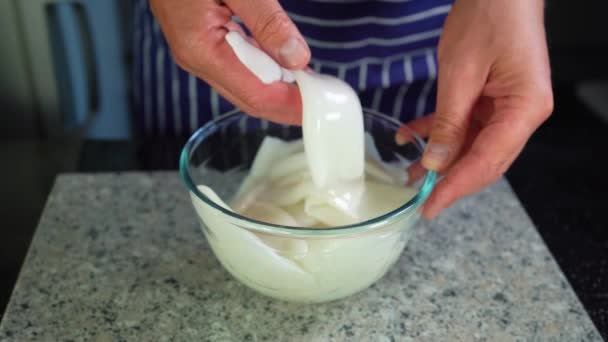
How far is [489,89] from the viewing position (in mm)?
750

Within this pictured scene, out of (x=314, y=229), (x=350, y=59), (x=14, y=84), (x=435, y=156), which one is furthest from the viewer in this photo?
(x=14, y=84)

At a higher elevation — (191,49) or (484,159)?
(191,49)

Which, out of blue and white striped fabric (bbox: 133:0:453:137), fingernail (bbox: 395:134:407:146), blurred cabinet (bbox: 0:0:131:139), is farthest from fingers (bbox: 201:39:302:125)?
blurred cabinet (bbox: 0:0:131:139)

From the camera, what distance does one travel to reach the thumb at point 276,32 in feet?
1.99

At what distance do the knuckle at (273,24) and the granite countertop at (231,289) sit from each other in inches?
11.5

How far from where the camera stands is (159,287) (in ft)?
2.39

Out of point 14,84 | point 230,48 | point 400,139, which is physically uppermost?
point 230,48

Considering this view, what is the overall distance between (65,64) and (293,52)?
2.79 ft

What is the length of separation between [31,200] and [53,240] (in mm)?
247

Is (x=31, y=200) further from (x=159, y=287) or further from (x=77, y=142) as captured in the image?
(x=159, y=287)

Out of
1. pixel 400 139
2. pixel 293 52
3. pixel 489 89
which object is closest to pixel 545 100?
pixel 489 89

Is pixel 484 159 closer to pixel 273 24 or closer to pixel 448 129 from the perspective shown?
pixel 448 129

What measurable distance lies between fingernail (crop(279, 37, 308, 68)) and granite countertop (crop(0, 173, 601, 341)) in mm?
270

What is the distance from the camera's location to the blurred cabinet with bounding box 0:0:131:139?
1217 mm
